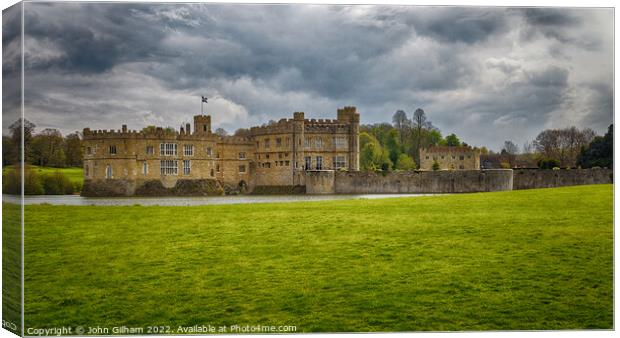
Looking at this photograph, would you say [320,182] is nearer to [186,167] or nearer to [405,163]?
[405,163]

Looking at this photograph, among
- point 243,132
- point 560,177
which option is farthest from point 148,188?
point 560,177

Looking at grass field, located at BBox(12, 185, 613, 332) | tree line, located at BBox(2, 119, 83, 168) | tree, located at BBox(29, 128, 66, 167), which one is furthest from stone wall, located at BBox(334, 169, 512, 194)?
tree, located at BBox(29, 128, 66, 167)

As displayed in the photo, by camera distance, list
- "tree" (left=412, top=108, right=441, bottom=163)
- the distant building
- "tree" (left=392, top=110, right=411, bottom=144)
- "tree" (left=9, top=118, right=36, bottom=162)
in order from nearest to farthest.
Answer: "tree" (left=9, top=118, right=36, bottom=162)
"tree" (left=412, top=108, right=441, bottom=163)
"tree" (left=392, top=110, right=411, bottom=144)
the distant building

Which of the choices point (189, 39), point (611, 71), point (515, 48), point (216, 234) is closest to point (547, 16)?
point (515, 48)

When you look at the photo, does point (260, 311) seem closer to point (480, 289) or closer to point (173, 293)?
point (173, 293)

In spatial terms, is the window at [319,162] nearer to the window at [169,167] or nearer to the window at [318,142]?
the window at [318,142]

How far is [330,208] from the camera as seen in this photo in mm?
13016

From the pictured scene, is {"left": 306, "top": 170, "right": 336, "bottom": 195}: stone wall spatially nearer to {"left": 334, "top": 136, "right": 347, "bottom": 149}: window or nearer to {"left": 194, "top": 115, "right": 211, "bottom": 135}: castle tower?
{"left": 334, "top": 136, "right": 347, "bottom": 149}: window

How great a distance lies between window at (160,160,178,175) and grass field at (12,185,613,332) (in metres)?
3.03

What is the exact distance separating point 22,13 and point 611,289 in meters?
8.34

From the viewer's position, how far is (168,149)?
12898mm

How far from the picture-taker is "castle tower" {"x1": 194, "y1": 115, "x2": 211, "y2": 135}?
11.4 m

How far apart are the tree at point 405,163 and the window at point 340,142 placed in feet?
7.25

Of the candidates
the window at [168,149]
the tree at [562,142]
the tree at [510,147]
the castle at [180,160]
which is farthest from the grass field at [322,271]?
the window at [168,149]
